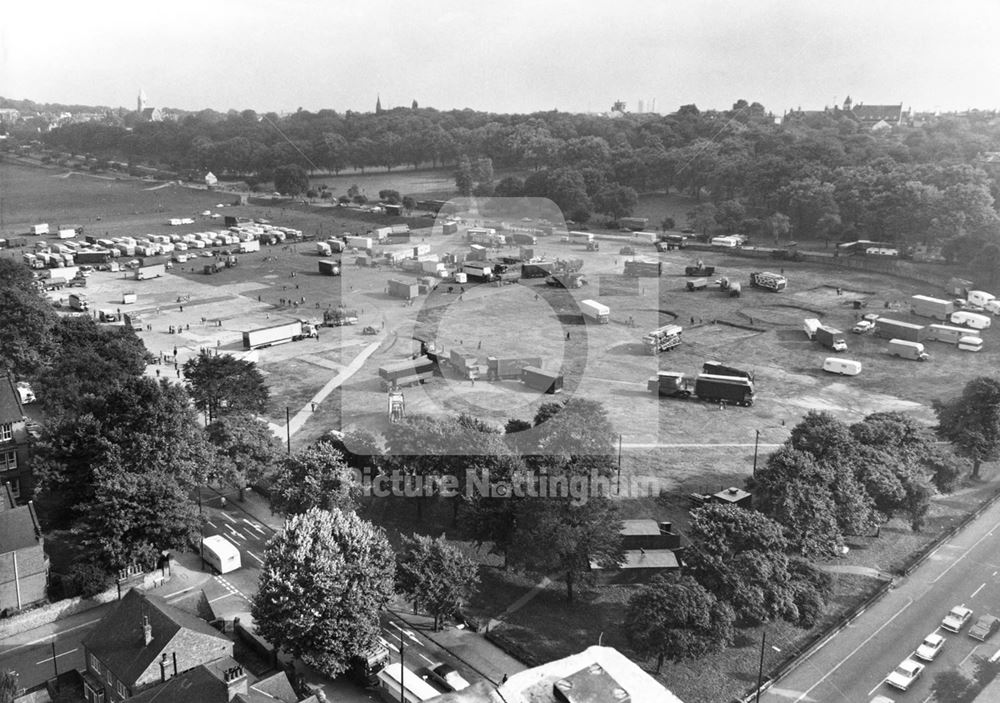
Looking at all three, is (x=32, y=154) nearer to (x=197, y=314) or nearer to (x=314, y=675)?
(x=197, y=314)

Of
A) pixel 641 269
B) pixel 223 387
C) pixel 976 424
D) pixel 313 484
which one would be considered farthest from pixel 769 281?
pixel 313 484

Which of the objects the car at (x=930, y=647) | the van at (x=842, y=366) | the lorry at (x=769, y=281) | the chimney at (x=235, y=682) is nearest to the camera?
the chimney at (x=235, y=682)

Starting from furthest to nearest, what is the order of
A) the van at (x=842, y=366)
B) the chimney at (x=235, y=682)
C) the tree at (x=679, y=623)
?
the van at (x=842, y=366) < the tree at (x=679, y=623) < the chimney at (x=235, y=682)

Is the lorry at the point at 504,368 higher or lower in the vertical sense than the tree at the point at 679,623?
higher

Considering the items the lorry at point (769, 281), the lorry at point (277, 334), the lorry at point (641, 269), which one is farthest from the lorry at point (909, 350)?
the lorry at point (277, 334)

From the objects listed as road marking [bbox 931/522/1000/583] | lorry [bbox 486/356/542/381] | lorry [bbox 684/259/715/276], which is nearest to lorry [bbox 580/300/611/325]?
lorry [bbox 486/356/542/381]

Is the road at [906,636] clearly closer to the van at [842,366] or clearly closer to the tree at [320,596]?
the tree at [320,596]
